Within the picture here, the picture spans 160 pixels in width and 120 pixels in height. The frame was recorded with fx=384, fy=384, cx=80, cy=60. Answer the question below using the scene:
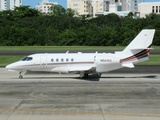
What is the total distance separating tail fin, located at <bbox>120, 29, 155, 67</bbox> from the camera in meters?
33.1

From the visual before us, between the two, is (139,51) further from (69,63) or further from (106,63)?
(69,63)

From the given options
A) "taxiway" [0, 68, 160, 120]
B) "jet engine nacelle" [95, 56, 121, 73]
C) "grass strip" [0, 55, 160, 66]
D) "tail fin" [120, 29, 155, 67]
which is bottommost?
"taxiway" [0, 68, 160, 120]

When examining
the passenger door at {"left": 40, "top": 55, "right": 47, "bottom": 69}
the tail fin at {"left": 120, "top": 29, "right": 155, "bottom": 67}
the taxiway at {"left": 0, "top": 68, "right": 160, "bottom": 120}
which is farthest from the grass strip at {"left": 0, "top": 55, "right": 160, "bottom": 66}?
the taxiway at {"left": 0, "top": 68, "right": 160, "bottom": 120}

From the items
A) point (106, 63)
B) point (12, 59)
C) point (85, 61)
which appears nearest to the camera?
point (106, 63)

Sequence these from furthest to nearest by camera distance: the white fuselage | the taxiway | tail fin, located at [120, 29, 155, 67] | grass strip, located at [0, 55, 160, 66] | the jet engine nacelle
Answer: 1. grass strip, located at [0, 55, 160, 66]
2. tail fin, located at [120, 29, 155, 67]
3. the white fuselage
4. the jet engine nacelle
5. the taxiway

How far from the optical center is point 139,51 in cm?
3316

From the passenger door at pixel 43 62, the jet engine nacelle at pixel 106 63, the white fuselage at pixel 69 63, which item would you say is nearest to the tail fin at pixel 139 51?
the jet engine nacelle at pixel 106 63

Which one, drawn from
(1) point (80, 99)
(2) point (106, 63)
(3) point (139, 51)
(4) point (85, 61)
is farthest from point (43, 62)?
(1) point (80, 99)

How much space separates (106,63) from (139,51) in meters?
3.12

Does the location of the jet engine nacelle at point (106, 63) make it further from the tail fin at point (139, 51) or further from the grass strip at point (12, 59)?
the grass strip at point (12, 59)

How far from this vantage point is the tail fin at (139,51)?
33.1 m

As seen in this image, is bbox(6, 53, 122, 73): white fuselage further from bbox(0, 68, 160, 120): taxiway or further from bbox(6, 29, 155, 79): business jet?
bbox(0, 68, 160, 120): taxiway

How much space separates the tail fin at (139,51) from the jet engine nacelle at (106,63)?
0.60 meters

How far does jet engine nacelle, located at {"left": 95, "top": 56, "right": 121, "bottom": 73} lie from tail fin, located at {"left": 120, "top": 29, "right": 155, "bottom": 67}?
603 millimetres
